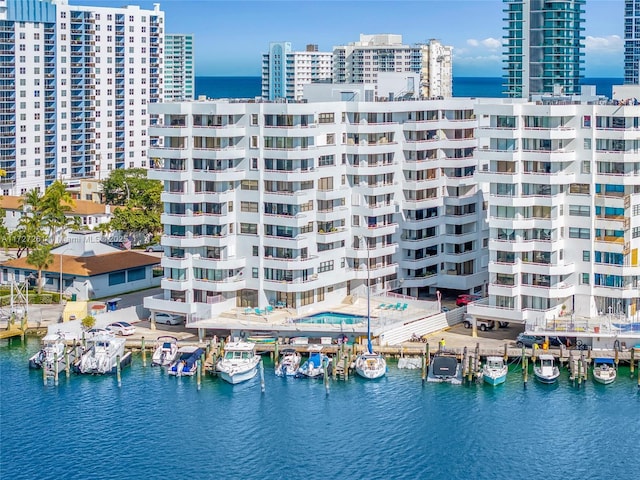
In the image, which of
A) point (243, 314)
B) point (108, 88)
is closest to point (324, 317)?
point (243, 314)

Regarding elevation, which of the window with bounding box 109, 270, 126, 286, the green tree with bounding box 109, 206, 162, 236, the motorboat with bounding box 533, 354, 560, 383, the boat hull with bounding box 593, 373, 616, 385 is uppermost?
the green tree with bounding box 109, 206, 162, 236

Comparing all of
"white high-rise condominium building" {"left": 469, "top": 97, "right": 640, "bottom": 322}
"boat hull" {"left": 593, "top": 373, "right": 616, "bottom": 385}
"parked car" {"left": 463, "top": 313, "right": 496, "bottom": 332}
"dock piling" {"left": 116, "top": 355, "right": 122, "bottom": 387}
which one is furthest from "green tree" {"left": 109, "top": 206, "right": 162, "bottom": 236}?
"boat hull" {"left": 593, "top": 373, "right": 616, "bottom": 385}

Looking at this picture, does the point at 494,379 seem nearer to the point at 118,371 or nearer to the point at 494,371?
the point at 494,371

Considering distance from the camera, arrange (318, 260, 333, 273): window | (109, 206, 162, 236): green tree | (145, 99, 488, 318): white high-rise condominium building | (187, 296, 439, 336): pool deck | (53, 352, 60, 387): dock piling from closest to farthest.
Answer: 1. (53, 352, 60, 387): dock piling
2. (187, 296, 439, 336): pool deck
3. (145, 99, 488, 318): white high-rise condominium building
4. (318, 260, 333, 273): window
5. (109, 206, 162, 236): green tree

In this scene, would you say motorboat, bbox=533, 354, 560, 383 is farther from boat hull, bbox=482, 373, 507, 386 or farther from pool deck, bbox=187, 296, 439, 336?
pool deck, bbox=187, 296, 439, 336

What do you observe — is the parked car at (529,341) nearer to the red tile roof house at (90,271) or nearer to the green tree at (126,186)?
the red tile roof house at (90,271)

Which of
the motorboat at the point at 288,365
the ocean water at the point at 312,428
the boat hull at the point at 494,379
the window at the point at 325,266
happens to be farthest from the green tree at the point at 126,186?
the boat hull at the point at 494,379

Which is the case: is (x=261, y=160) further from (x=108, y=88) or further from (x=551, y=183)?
(x=108, y=88)
